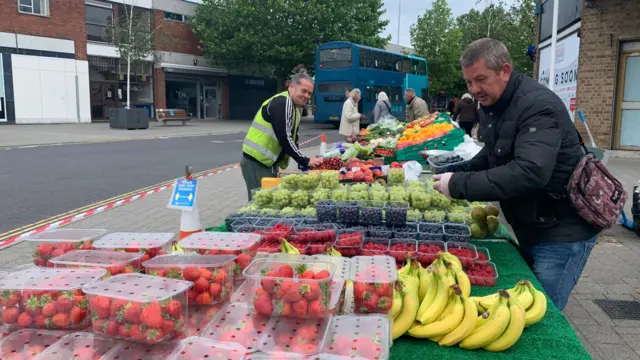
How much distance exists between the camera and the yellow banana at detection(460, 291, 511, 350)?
2240mm

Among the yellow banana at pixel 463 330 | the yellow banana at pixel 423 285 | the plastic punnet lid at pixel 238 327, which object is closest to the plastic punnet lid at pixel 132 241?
the plastic punnet lid at pixel 238 327

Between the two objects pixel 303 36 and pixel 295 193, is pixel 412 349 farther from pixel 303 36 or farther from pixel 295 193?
pixel 303 36

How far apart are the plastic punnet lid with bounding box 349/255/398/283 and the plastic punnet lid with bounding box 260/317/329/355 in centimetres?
31

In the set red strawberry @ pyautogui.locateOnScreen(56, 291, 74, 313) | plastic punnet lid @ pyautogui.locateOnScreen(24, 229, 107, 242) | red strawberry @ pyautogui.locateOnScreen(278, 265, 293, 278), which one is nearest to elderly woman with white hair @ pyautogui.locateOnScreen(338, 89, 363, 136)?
plastic punnet lid @ pyautogui.locateOnScreen(24, 229, 107, 242)

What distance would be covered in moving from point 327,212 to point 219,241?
1410 millimetres

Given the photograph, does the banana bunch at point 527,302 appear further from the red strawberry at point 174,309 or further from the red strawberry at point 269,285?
the red strawberry at point 174,309

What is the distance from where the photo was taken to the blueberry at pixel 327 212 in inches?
153

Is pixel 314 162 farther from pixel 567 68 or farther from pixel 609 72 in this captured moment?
pixel 567 68

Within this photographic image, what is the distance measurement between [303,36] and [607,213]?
3327 centimetres

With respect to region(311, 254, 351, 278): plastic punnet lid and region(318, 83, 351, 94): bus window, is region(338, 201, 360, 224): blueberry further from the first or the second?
region(318, 83, 351, 94): bus window

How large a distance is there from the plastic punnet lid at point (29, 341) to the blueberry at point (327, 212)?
223cm

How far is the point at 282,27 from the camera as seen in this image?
34.7 m

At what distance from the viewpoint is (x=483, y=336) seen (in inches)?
88.7

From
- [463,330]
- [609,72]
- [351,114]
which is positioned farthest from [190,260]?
[609,72]
